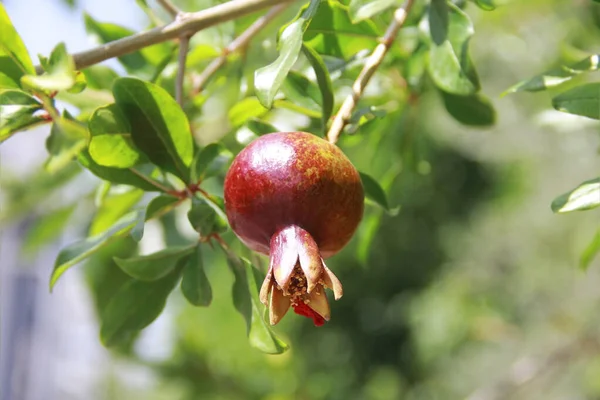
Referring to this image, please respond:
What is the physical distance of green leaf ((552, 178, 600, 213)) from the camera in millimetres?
592

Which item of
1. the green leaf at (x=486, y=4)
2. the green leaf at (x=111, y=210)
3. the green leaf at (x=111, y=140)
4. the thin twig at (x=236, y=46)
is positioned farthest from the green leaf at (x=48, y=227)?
the green leaf at (x=486, y=4)

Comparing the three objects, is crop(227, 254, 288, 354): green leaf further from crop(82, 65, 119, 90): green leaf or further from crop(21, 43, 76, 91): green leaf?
crop(82, 65, 119, 90): green leaf

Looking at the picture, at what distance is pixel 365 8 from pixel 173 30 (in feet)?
0.60

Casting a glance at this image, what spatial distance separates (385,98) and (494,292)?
11.5 ft

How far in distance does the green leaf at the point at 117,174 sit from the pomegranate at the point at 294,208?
7.2 inches

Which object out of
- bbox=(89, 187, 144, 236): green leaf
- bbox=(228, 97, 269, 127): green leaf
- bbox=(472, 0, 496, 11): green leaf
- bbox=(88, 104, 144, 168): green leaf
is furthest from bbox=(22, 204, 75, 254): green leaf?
bbox=(472, 0, 496, 11): green leaf

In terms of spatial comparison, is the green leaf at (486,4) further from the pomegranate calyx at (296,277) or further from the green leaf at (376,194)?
the pomegranate calyx at (296,277)

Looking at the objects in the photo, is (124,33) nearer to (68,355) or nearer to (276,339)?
(276,339)

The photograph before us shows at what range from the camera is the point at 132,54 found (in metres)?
0.93

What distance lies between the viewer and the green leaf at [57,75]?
51cm

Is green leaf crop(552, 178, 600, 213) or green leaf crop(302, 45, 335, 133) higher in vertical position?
green leaf crop(302, 45, 335, 133)

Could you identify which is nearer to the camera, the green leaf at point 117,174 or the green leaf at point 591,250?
the green leaf at point 117,174

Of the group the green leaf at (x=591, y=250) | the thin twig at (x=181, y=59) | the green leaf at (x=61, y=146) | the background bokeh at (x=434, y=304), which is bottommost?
the background bokeh at (x=434, y=304)

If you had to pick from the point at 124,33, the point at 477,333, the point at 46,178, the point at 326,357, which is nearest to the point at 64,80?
the point at 124,33
